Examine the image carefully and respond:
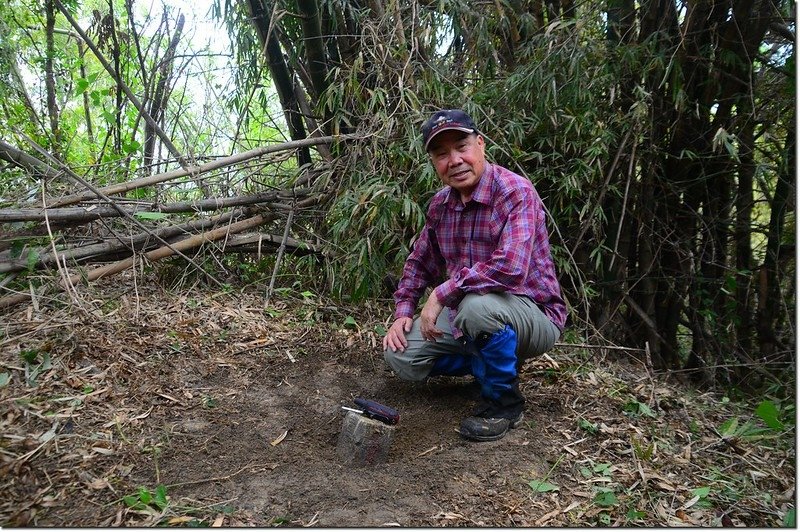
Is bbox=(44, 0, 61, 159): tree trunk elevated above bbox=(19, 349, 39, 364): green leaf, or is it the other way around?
bbox=(44, 0, 61, 159): tree trunk

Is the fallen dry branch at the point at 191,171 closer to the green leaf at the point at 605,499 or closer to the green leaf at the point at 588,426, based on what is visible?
the green leaf at the point at 588,426

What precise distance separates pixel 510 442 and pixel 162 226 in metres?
2.08

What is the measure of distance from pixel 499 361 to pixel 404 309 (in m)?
0.49

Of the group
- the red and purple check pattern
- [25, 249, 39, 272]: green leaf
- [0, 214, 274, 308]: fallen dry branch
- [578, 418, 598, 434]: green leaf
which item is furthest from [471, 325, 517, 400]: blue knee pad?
[25, 249, 39, 272]: green leaf

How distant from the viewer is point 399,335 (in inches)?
89.8

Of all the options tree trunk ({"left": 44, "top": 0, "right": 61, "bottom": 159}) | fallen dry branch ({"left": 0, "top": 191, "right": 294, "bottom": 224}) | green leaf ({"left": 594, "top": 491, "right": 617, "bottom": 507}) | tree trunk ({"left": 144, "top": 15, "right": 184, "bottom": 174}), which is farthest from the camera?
tree trunk ({"left": 144, "top": 15, "right": 184, "bottom": 174})

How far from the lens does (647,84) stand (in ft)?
9.46

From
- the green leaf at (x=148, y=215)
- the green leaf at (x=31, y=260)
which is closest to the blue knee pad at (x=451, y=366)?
the green leaf at (x=148, y=215)

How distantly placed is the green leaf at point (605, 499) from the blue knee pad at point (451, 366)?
757 mm

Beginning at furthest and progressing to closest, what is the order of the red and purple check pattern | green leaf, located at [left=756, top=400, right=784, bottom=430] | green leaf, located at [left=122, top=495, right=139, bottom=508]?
green leaf, located at [left=756, top=400, right=784, bottom=430]
the red and purple check pattern
green leaf, located at [left=122, top=495, right=139, bottom=508]

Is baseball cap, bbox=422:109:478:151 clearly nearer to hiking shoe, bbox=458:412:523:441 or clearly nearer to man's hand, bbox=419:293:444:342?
man's hand, bbox=419:293:444:342

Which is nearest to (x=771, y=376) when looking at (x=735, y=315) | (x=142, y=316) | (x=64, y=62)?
(x=735, y=315)

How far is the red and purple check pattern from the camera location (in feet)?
6.45

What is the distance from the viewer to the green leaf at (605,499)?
1.69 meters
